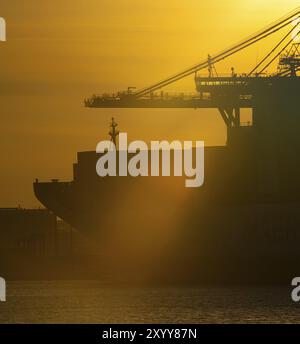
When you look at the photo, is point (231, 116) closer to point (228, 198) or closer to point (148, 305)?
point (228, 198)

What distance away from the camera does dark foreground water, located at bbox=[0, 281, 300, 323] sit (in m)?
61.1

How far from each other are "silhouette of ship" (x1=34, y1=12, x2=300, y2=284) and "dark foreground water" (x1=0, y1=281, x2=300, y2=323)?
21.0ft

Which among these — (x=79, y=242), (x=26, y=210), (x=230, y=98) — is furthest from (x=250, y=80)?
(x=26, y=210)

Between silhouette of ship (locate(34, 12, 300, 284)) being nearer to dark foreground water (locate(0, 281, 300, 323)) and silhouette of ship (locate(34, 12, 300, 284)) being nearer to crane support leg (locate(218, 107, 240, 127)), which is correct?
crane support leg (locate(218, 107, 240, 127))

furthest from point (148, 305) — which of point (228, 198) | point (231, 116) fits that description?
point (231, 116)

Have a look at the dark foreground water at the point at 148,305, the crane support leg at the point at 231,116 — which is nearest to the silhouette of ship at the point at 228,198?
the crane support leg at the point at 231,116

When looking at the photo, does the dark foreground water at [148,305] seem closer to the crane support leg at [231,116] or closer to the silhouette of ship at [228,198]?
the silhouette of ship at [228,198]

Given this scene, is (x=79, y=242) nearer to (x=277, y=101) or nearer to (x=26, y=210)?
(x=277, y=101)

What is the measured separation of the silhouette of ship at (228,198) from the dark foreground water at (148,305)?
252 inches

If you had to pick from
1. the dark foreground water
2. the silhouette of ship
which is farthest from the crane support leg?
the dark foreground water

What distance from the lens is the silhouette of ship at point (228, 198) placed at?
83438 mm

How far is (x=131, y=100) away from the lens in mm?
81688

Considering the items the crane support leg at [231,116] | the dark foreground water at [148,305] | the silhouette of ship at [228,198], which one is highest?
the crane support leg at [231,116]

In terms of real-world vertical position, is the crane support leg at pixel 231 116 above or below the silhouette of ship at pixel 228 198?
above
